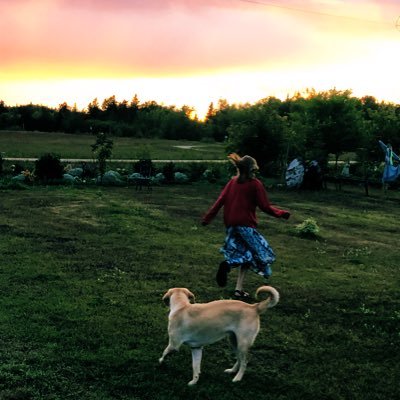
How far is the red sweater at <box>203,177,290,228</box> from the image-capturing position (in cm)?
914

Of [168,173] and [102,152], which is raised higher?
[102,152]

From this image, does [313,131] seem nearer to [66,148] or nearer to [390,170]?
[390,170]

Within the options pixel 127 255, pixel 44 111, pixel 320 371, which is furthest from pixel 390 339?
pixel 44 111

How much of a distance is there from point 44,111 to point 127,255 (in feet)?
227

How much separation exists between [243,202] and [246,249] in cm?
85

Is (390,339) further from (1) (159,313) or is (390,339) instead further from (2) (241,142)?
(2) (241,142)

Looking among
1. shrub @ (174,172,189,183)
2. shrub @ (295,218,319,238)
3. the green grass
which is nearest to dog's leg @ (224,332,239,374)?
the green grass

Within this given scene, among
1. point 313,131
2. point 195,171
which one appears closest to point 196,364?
point 195,171

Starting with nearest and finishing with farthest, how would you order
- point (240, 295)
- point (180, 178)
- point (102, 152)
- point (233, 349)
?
point (233, 349) < point (240, 295) < point (102, 152) < point (180, 178)

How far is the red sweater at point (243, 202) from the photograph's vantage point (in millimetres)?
9141

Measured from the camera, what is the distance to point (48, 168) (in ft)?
93.8

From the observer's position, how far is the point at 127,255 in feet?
41.2

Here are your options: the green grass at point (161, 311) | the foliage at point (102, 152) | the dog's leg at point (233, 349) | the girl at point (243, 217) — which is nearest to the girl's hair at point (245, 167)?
the girl at point (243, 217)

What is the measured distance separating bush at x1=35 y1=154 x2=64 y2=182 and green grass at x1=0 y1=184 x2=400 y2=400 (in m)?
10.4
